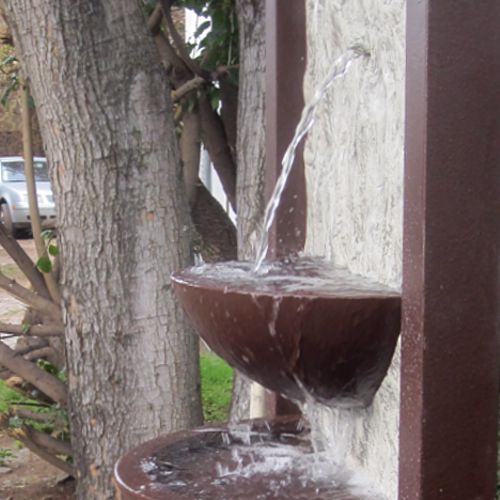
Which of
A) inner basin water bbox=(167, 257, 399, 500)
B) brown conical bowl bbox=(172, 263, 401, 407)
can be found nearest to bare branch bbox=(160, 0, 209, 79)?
inner basin water bbox=(167, 257, 399, 500)

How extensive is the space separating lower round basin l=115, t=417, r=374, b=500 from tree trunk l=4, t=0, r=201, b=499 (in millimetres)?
Answer: 1194

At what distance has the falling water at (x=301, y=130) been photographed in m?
2.41

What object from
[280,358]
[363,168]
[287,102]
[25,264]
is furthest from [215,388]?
[280,358]

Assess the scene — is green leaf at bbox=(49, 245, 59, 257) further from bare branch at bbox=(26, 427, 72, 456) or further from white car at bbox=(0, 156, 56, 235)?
white car at bbox=(0, 156, 56, 235)

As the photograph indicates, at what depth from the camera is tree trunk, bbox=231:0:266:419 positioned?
4113 millimetres

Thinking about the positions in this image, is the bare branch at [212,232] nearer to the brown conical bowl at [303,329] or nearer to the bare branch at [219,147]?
the bare branch at [219,147]

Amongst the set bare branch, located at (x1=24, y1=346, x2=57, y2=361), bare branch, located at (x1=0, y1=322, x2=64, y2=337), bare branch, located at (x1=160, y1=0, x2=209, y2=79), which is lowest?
bare branch, located at (x1=24, y1=346, x2=57, y2=361)

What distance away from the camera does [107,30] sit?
382cm

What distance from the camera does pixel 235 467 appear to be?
248cm

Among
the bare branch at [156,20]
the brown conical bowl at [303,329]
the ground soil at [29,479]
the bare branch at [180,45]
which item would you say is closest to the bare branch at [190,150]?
the bare branch at [180,45]

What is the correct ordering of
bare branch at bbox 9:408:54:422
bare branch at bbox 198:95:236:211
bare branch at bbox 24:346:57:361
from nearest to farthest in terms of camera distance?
bare branch at bbox 9:408:54:422
bare branch at bbox 24:346:57:361
bare branch at bbox 198:95:236:211

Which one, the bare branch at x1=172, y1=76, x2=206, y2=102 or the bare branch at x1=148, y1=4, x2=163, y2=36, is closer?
the bare branch at x1=172, y1=76, x2=206, y2=102

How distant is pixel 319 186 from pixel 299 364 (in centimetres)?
76

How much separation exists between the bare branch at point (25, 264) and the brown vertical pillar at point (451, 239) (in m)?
3.54
